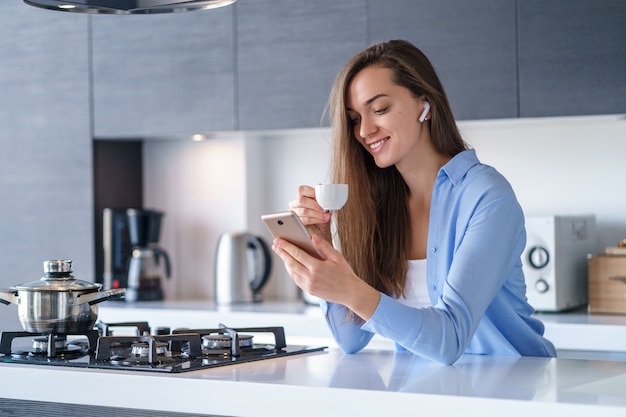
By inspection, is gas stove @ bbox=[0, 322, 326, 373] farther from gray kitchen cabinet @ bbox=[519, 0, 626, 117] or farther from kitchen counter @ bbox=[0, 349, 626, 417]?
gray kitchen cabinet @ bbox=[519, 0, 626, 117]

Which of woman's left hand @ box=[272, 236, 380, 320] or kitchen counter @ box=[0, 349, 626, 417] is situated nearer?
kitchen counter @ box=[0, 349, 626, 417]

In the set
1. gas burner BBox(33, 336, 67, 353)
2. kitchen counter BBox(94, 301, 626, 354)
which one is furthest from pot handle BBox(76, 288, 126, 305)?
kitchen counter BBox(94, 301, 626, 354)

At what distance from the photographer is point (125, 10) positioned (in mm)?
2102

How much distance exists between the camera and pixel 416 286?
221cm

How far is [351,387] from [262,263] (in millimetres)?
2388

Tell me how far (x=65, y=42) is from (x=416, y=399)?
3043 millimetres

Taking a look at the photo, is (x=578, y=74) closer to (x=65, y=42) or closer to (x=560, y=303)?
(x=560, y=303)

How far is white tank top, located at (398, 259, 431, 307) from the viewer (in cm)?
219

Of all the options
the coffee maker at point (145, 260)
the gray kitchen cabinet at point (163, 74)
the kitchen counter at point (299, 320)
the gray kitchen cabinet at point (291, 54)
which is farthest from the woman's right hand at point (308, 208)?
the coffee maker at point (145, 260)

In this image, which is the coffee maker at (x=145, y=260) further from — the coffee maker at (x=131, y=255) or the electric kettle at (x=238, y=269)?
the electric kettle at (x=238, y=269)

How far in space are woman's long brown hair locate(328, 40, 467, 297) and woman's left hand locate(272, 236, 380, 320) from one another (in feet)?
1.36

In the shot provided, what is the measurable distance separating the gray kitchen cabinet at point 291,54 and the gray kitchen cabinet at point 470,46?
216 millimetres

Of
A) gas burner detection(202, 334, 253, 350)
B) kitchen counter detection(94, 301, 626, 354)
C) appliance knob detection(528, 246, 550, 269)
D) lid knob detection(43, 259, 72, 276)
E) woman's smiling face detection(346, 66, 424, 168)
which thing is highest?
woman's smiling face detection(346, 66, 424, 168)

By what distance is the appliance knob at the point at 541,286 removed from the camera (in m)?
3.29
